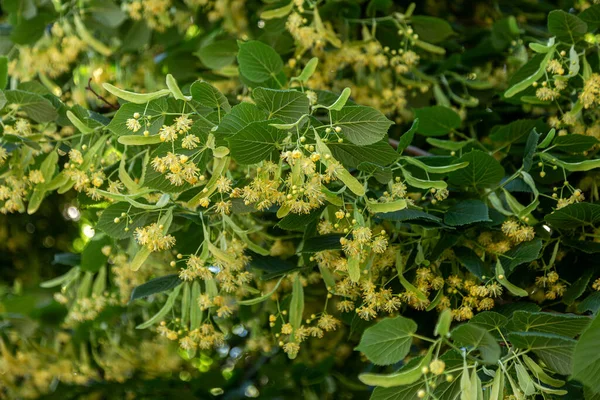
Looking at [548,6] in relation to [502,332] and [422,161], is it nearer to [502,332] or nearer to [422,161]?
[422,161]

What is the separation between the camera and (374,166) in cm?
96

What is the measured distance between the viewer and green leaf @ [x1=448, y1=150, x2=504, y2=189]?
1.03 m

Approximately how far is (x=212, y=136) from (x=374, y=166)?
0.74 ft

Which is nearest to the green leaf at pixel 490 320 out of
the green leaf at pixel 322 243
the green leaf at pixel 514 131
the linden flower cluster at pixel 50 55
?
the green leaf at pixel 322 243

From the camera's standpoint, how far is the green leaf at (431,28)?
1.43 m

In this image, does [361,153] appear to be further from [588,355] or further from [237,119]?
[588,355]

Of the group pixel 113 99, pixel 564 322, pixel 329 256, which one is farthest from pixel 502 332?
pixel 113 99

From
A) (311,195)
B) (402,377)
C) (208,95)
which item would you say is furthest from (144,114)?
(402,377)

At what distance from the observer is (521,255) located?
38.7 inches

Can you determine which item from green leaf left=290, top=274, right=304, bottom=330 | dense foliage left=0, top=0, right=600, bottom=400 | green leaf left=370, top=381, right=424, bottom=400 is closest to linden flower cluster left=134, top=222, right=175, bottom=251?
dense foliage left=0, top=0, right=600, bottom=400

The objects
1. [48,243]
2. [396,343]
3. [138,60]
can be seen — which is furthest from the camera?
[48,243]

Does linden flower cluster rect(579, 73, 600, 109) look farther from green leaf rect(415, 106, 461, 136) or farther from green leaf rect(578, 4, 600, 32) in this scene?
green leaf rect(415, 106, 461, 136)

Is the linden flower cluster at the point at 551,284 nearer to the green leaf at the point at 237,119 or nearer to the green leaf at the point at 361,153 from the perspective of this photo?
the green leaf at the point at 361,153

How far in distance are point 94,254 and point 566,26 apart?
3.11ft
